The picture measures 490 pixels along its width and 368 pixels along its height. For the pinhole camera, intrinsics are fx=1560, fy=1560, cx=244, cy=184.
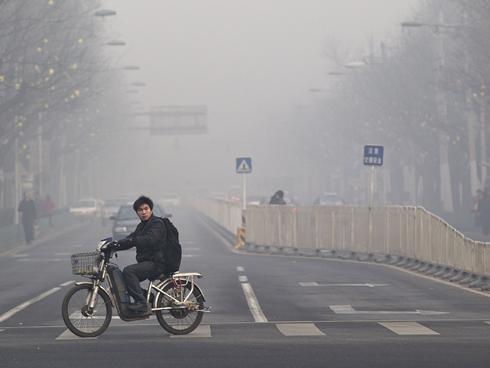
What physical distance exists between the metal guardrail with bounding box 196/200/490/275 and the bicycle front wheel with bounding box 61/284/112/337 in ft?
34.6

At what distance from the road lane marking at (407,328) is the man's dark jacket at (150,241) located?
2.75 m

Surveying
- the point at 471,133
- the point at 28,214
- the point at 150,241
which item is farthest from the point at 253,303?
the point at 471,133

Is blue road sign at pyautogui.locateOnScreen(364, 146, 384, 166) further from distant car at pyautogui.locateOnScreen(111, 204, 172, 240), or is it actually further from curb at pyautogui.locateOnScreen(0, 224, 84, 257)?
curb at pyautogui.locateOnScreen(0, 224, 84, 257)

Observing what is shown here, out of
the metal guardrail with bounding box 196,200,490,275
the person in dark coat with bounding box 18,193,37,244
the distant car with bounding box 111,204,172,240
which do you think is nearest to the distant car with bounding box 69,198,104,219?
the person in dark coat with bounding box 18,193,37,244

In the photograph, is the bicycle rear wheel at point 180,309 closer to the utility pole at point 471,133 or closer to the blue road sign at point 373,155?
the blue road sign at point 373,155

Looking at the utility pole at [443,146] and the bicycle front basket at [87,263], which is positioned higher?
the utility pole at [443,146]

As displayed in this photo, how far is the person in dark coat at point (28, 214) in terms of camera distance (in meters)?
53.8

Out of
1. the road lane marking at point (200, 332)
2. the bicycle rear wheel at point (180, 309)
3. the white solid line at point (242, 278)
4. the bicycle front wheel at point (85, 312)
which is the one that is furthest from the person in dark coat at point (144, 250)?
the white solid line at point (242, 278)

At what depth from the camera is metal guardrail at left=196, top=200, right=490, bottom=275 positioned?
2870cm

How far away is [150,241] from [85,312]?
1043 millimetres

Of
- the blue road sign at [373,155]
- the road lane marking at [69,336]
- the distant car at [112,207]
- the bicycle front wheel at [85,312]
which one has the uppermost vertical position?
the blue road sign at [373,155]

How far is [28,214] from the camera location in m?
54.4

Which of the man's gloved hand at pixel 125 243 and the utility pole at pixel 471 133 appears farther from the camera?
the utility pole at pixel 471 133

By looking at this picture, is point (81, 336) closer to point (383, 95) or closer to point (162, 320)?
point (162, 320)
